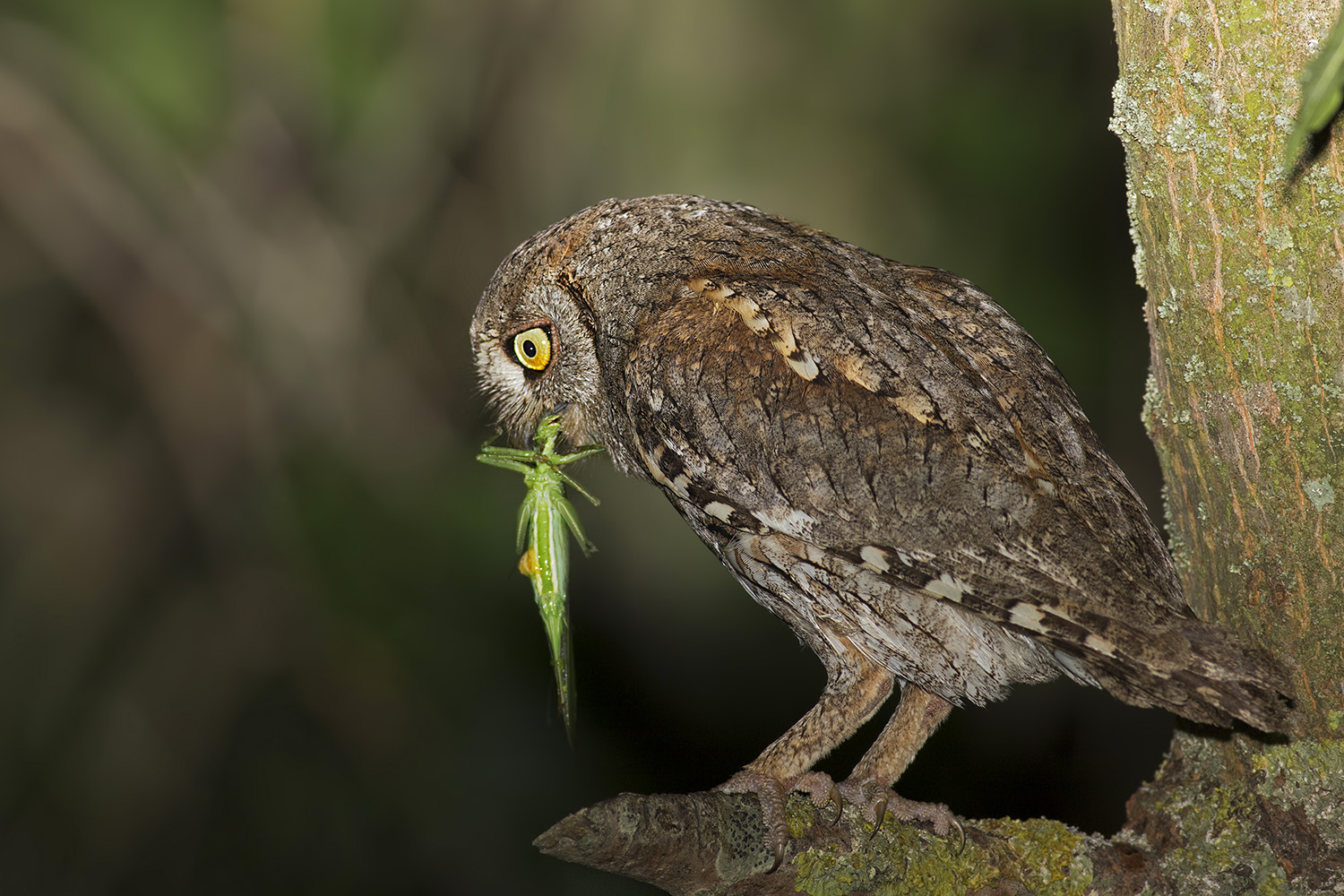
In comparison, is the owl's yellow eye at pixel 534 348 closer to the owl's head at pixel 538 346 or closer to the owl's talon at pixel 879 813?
the owl's head at pixel 538 346

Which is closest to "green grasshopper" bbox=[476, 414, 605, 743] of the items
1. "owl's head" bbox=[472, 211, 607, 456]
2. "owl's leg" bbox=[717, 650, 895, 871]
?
"owl's head" bbox=[472, 211, 607, 456]

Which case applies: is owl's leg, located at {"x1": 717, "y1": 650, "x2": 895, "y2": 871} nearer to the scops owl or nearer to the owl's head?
the scops owl

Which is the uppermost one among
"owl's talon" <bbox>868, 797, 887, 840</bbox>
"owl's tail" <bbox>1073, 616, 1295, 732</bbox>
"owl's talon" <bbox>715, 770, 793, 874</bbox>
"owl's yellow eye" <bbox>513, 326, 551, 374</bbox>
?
"owl's yellow eye" <bbox>513, 326, 551, 374</bbox>

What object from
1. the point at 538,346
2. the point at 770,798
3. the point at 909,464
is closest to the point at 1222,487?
the point at 909,464

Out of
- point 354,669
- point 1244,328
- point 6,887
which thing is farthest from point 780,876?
point 6,887

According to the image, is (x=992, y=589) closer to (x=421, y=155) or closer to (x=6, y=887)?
(x=421, y=155)

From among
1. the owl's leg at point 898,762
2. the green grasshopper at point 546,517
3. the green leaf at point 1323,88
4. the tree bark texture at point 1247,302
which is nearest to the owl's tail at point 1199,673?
the tree bark texture at point 1247,302
